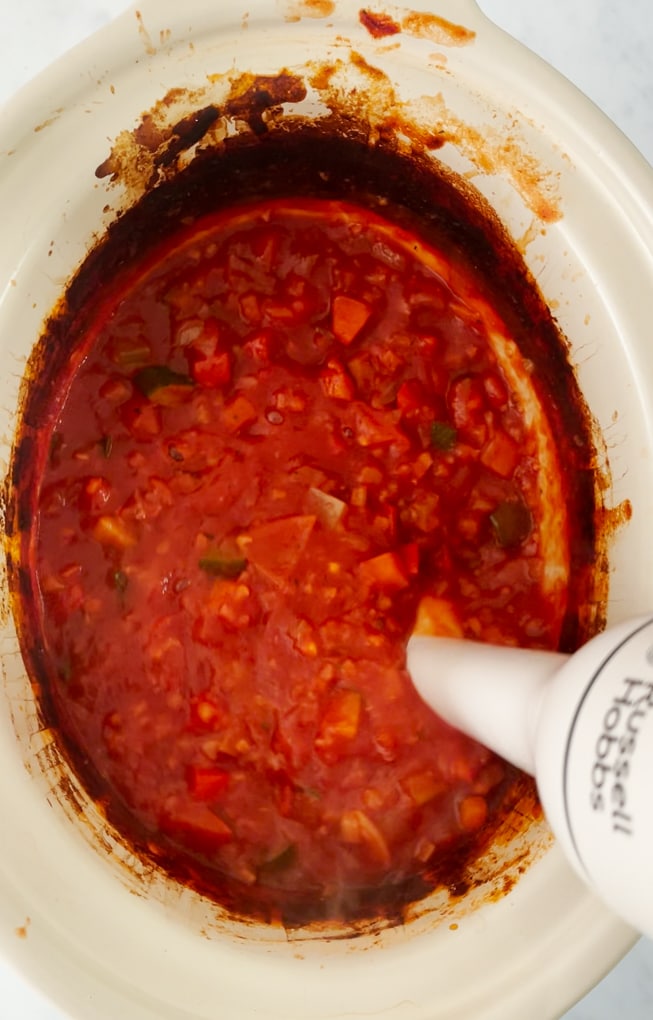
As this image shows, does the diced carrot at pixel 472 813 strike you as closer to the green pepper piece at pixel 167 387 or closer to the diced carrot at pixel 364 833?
the diced carrot at pixel 364 833

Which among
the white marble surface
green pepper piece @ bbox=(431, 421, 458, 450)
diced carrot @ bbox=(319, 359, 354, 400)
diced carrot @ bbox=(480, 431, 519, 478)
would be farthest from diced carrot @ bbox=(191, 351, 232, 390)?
the white marble surface

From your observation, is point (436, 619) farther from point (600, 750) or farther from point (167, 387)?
point (600, 750)

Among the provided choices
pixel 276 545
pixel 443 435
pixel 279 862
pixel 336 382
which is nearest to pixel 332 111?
pixel 336 382

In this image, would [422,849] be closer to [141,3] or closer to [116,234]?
[116,234]

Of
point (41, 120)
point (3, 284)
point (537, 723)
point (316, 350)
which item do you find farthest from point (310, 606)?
point (41, 120)

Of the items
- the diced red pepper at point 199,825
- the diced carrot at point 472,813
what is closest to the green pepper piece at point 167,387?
the diced red pepper at point 199,825

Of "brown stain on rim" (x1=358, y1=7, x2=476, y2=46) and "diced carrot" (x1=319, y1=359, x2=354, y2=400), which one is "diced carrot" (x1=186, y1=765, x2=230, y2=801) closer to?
"diced carrot" (x1=319, y1=359, x2=354, y2=400)
